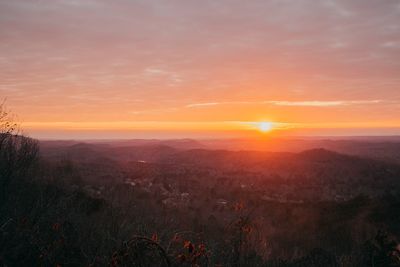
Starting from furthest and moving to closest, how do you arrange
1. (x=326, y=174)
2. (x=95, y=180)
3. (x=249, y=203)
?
(x=326, y=174)
(x=95, y=180)
(x=249, y=203)

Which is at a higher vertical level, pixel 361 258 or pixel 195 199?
pixel 361 258

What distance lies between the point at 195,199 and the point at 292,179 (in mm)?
14155

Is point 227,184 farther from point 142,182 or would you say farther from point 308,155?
point 308,155

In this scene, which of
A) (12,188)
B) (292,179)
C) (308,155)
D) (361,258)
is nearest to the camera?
(361,258)

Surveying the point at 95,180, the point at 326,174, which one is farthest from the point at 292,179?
the point at 95,180

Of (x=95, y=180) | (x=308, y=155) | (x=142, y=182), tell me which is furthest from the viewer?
(x=308, y=155)

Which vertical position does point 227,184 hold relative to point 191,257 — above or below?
below

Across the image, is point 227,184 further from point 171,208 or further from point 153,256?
point 153,256

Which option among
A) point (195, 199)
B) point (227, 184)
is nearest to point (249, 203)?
point (195, 199)

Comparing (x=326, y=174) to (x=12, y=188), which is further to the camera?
(x=326, y=174)

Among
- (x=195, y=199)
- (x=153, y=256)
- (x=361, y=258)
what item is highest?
(x=153, y=256)

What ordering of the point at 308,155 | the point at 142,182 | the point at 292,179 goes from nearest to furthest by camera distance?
the point at 142,182 → the point at 292,179 → the point at 308,155

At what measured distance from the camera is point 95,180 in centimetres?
3294

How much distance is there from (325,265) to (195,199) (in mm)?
21047
